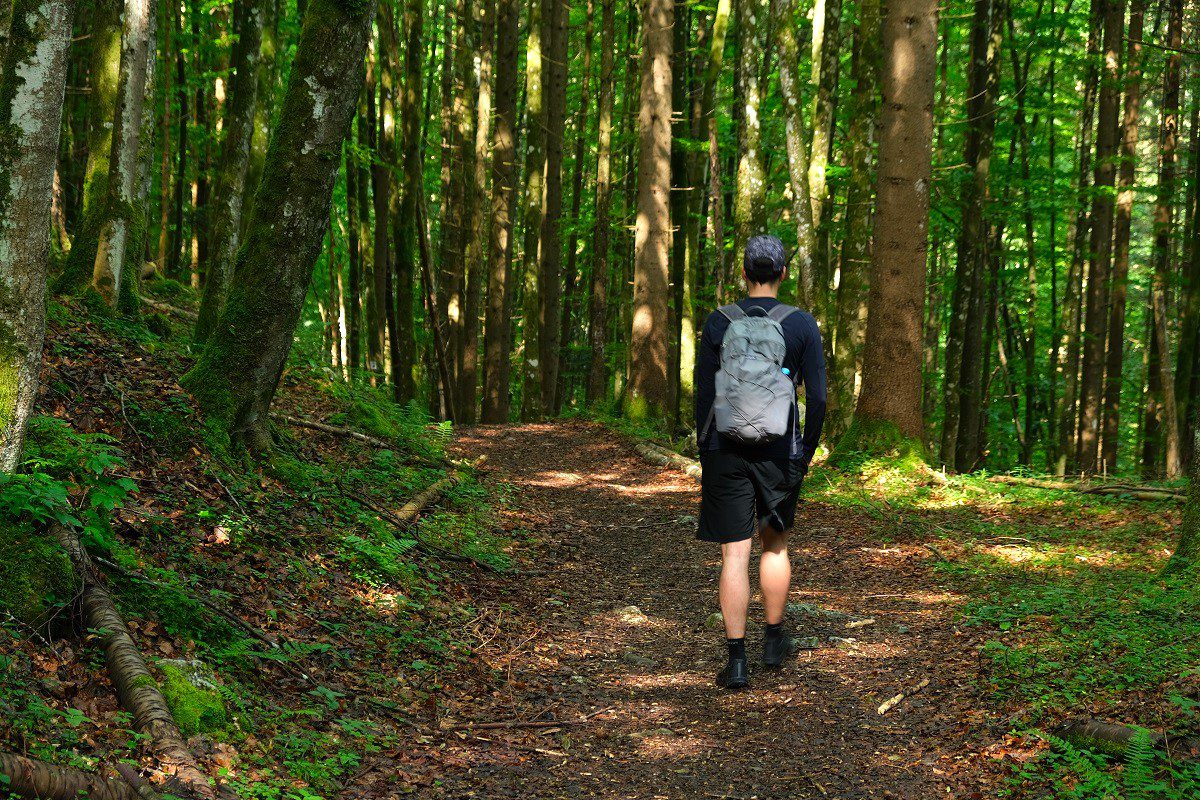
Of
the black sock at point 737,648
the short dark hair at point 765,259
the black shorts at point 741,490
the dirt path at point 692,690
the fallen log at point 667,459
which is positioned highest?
the short dark hair at point 765,259

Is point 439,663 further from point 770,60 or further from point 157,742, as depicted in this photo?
point 770,60

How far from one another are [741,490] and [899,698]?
4.40 ft

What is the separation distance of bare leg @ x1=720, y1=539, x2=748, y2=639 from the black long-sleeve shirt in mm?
567

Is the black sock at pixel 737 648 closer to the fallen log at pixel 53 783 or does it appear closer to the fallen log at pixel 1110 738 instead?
the fallen log at pixel 1110 738

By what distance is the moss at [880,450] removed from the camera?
982 centimetres

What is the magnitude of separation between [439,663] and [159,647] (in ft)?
5.28

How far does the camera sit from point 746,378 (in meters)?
4.64

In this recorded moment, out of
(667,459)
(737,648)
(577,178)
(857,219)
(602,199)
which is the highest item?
(577,178)

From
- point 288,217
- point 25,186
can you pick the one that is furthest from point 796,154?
point 25,186

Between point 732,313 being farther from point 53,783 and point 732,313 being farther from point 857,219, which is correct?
point 857,219

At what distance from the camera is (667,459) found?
44.2 feet

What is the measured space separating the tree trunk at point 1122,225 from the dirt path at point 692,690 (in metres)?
10.6

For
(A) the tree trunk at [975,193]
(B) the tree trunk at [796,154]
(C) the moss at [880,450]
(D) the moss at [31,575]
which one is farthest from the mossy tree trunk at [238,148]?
(A) the tree trunk at [975,193]

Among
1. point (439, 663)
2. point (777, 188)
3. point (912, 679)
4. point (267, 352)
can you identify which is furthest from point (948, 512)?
point (777, 188)
